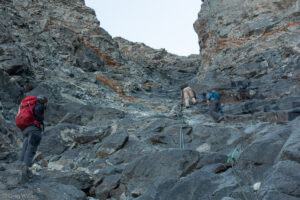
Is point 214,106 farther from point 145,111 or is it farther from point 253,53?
point 253,53

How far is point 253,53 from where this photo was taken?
25.6m

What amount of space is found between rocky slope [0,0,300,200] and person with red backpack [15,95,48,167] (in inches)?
20.6

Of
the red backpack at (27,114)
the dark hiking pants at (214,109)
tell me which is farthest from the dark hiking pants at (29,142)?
the dark hiking pants at (214,109)

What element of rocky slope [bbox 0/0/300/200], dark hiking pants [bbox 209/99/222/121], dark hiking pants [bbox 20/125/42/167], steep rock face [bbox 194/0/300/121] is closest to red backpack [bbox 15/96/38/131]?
dark hiking pants [bbox 20/125/42/167]

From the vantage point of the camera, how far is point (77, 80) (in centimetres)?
2416

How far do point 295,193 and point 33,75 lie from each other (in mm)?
19212

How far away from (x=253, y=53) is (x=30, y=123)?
21121 millimetres

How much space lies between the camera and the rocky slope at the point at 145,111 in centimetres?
618

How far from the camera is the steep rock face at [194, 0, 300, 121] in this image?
58.2 ft

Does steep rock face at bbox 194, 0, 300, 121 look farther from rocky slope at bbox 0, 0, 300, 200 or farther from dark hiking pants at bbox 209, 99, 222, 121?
dark hiking pants at bbox 209, 99, 222, 121

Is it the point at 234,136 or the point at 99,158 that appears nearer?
the point at 234,136

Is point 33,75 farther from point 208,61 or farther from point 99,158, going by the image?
point 208,61

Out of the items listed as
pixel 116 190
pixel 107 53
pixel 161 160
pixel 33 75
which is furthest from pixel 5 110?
pixel 107 53

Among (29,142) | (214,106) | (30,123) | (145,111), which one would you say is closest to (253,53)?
(145,111)
